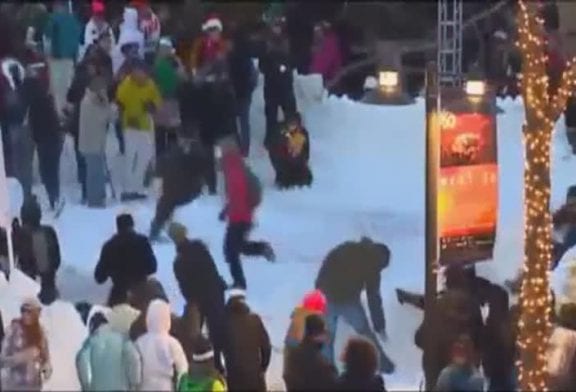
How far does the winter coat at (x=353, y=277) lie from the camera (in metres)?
12.8

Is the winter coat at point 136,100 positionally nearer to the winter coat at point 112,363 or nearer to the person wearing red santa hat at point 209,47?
the person wearing red santa hat at point 209,47

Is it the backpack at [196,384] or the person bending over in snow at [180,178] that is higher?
the person bending over in snow at [180,178]

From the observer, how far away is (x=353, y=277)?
12945mm

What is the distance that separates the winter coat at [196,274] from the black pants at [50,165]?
4271 millimetres

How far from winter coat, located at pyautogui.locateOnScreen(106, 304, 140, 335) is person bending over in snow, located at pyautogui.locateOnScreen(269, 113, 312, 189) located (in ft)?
21.4

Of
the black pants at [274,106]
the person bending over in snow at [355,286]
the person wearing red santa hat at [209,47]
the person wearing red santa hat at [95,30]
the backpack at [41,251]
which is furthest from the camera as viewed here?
the person wearing red santa hat at [95,30]

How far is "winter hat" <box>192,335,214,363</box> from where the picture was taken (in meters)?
Result: 11.0

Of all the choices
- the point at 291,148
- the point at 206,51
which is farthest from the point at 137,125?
the point at 206,51

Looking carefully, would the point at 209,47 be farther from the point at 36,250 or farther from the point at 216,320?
the point at 216,320

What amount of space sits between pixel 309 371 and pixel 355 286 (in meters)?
1.90

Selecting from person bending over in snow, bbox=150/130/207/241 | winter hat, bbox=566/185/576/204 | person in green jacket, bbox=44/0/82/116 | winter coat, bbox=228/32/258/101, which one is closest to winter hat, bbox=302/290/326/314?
winter hat, bbox=566/185/576/204

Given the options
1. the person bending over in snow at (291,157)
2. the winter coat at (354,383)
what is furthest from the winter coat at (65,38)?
the winter coat at (354,383)

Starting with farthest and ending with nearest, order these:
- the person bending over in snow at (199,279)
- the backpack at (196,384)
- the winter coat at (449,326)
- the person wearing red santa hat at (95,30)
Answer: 1. the person wearing red santa hat at (95,30)
2. the person bending over in snow at (199,279)
3. the winter coat at (449,326)
4. the backpack at (196,384)

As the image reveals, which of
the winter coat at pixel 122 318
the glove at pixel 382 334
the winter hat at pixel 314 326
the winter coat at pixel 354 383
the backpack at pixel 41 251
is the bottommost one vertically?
the glove at pixel 382 334
